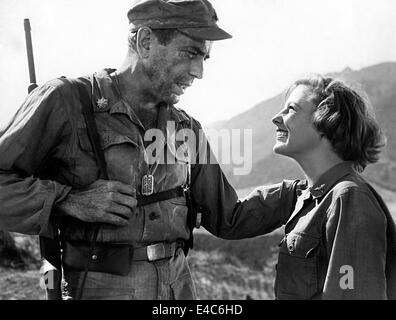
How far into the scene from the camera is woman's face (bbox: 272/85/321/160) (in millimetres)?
3576

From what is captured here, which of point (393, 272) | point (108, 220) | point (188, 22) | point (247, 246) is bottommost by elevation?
point (247, 246)

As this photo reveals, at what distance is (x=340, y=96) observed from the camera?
3566mm

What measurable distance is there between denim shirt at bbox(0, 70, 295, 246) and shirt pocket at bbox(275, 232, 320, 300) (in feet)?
1.65

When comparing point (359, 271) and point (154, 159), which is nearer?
point (359, 271)

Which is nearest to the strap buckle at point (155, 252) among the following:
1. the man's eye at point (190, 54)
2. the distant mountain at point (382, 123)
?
the man's eye at point (190, 54)

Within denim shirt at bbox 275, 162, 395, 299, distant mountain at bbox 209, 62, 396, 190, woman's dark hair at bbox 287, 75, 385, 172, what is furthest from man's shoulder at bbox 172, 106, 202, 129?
distant mountain at bbox 209, 62, 396, 190

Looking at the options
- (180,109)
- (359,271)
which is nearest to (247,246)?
(180,109)

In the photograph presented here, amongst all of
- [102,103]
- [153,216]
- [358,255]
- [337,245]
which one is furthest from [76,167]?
[358,255]

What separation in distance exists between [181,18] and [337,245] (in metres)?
1.58

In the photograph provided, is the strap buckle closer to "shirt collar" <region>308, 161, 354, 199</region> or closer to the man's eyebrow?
"shirt collar" <region>308, 161, 354, 199</region>

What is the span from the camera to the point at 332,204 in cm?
328

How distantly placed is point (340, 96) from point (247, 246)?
7974 mm
